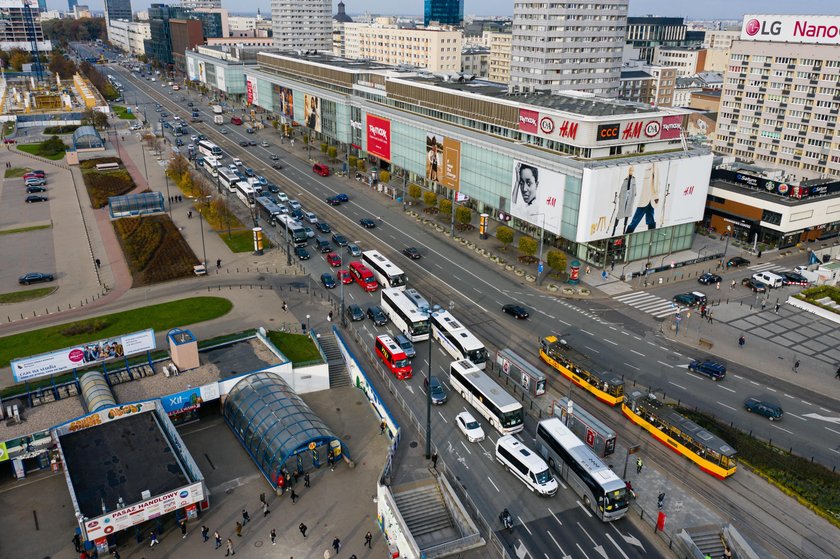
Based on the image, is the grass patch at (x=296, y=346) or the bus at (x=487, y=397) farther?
the grass patch at (x=296, y=346)

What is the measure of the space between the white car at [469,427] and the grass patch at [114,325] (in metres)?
32.7

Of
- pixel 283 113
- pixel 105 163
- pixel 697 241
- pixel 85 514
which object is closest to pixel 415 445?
pixel 85 514

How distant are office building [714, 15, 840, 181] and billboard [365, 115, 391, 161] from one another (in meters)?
70.9

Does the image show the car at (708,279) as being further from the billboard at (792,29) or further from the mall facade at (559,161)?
the billboard at (792,29)

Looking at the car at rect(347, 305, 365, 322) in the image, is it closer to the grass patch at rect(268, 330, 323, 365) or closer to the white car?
the grass patch at rect(268, 330, 323, 365)

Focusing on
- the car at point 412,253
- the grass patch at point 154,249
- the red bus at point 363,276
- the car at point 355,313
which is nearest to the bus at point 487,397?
the car at point 355,313

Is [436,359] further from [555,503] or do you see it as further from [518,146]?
[518,146]

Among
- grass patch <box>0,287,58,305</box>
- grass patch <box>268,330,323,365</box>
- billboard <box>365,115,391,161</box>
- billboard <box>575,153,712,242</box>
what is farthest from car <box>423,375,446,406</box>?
billboard <box>365,115,391,161</box>

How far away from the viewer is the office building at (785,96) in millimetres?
112688

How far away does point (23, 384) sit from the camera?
2133 inches

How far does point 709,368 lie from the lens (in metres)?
59.4

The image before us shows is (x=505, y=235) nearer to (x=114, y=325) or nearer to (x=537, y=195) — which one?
(x=537, y=195)

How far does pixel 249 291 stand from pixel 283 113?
10708cm

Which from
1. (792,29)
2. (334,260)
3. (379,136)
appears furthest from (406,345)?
(792,29)
